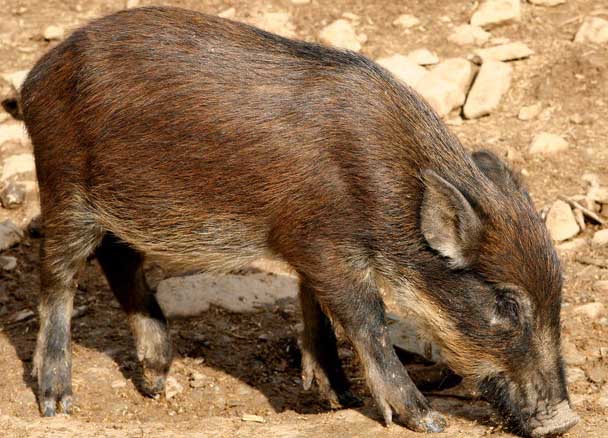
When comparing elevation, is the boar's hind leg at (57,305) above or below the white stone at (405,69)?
below

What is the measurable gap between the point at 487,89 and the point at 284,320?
2763 mm

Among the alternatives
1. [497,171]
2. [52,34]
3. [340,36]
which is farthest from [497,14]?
[497,171]

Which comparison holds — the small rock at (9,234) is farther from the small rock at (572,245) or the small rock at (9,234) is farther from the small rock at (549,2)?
the small rock at (549,2)

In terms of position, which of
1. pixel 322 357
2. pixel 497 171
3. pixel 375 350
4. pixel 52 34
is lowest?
pixel 322 357

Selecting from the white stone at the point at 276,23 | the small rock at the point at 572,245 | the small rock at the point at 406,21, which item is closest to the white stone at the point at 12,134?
the white stone at the point at 276,23

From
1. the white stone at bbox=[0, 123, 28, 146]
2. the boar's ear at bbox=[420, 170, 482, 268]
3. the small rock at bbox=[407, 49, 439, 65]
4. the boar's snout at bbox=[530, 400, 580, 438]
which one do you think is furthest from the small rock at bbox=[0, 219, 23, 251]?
the boar's snout at bbox=[530, 400, 580, 438]

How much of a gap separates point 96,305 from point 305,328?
180 centimetres

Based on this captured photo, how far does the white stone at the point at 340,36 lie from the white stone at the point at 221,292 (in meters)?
2.50

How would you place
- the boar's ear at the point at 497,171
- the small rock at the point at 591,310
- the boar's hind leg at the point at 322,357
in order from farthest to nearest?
the small rock at the point at 591,310 < the boar's hind leg at the point at 322,357 < the boar's ear at the point at 497,171

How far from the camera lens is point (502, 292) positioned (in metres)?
5.05

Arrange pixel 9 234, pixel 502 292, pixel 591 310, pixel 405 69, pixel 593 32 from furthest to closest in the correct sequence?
pixel 593 32 → pixel 405 69 → pixel 9 234 → pixel 591 310 → pixel 502 292

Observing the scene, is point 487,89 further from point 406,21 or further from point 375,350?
point 375,350

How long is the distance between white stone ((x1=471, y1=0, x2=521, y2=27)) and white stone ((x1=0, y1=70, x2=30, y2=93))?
148 inches

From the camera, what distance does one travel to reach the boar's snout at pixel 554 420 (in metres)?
4.93
